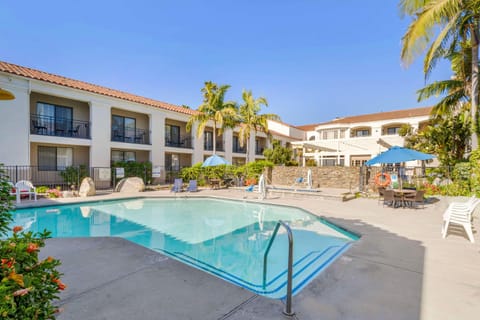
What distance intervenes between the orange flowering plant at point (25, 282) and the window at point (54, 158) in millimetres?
19384

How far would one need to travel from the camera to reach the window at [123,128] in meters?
20.3

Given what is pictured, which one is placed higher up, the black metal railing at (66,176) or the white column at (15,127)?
the white column at (15,127)

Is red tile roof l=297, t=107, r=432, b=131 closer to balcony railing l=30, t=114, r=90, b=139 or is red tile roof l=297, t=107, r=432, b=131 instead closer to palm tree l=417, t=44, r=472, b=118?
palm tree l=417, t=44, r=472, b=118

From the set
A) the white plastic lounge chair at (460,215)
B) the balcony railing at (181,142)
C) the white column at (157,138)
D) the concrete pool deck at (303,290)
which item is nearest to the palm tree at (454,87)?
the white plastic lounge chair at (460,215)

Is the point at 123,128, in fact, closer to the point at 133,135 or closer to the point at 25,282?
the point at 133,135

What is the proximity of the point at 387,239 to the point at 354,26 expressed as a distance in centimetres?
1260

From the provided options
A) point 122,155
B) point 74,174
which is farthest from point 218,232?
point 122,155

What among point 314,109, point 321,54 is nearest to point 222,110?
point 321,54

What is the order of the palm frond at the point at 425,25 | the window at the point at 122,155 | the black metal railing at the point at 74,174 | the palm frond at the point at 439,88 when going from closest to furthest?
the palm frond at the point at 425,25 → the palm frond at the point at 439,88 → the black metal railing at the point at 74,174 → the window at the point at 122,155

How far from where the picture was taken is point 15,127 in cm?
1404

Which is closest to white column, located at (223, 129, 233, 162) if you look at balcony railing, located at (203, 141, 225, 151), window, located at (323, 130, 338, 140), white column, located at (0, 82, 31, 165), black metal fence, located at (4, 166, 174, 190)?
balcony railing, located at (203, 141, 225, 151)

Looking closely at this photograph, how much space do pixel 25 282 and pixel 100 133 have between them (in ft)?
62.3

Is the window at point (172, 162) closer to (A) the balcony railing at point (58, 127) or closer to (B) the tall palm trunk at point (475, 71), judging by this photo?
(A) the balcony railing at point (58, 127)

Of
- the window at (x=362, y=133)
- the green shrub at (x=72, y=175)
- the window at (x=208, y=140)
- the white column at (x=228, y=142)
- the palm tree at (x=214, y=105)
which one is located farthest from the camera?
the window at (x=362, y=133)
